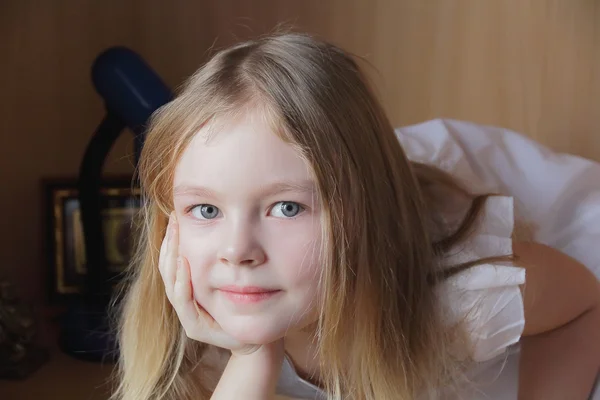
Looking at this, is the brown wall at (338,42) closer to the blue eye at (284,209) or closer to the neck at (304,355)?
the neck at (304,355)

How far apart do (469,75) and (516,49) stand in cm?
8

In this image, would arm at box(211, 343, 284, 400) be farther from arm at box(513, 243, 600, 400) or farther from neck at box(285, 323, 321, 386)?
arm at box(513, 243, 600, 400)

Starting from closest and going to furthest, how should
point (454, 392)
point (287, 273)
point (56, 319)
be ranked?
point (287, 273)
point (454, 392)
point (56, 319)

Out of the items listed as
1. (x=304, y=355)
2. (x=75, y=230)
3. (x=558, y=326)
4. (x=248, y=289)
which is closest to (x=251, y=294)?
(x=248, y=289)

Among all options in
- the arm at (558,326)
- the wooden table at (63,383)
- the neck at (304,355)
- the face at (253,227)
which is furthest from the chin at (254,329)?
the wooden table at (63,383)

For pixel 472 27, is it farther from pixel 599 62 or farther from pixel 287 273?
pixel 287 273

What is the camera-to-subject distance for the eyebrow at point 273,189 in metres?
0.53

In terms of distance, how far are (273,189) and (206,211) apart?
6 centimetres

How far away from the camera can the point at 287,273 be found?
1.79 feet

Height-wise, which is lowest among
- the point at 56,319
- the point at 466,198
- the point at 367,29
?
the point at 56,319

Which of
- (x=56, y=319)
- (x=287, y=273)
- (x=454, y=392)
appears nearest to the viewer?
(x=287, y=273)

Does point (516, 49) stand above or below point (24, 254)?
above

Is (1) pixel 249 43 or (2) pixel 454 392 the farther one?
(2) pixel 454 392

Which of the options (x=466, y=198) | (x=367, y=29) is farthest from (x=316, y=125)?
(x=367, y=29)
